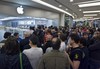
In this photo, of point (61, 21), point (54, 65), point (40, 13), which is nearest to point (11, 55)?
point (54, 65)

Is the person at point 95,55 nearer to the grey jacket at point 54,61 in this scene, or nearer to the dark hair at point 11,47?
the grey jacket at point 54,61

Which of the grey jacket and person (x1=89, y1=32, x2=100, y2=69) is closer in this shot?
the grey jacket

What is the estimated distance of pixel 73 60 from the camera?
9.16 ft

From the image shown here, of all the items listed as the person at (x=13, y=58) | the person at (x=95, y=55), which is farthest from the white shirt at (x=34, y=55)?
the person at (x=95, y=55)

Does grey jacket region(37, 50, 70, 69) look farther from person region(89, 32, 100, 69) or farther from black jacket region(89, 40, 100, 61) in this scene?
black jacket region(89, 40, 100, 61)

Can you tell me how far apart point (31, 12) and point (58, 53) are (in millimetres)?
7185

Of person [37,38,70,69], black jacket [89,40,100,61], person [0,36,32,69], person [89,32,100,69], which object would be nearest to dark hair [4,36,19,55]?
person [0,36,32,69]

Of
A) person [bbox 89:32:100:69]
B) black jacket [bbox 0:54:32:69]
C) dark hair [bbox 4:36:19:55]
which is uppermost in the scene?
dark hair [bbox 4:36:19:55]

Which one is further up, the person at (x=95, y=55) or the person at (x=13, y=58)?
the person at (x=13, y=58)

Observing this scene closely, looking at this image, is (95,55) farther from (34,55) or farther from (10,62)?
(10,62)

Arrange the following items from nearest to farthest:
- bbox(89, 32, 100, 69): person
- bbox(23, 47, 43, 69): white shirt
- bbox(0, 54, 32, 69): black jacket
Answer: bbox(0, 54, 32, 69): black jacket → bbox(23, 47, 43, 69): white shirt → bbox(89, 32, 100, 69): person

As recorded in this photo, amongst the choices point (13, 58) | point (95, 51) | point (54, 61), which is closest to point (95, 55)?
point (95, 51)

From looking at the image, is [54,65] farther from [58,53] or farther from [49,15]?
[49,15]

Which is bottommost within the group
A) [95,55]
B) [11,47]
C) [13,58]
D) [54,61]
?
[95,55]
